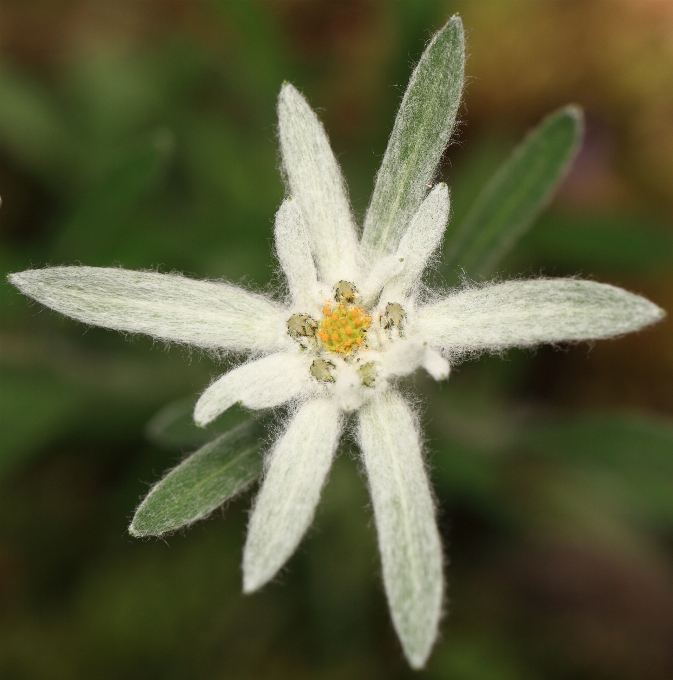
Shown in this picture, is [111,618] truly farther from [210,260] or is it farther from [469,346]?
[469,346]

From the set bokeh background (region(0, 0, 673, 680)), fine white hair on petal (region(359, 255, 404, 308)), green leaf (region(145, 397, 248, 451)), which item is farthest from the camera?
bokeh background (region(0, 0, 673, 680))

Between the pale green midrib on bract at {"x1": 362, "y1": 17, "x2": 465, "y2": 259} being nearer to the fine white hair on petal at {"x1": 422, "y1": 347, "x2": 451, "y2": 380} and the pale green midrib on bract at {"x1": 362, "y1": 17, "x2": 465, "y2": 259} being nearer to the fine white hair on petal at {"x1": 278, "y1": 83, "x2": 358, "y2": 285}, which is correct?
the fine white hair on petal at {"x1": 278, "y1": 83, "x2": 358, "y2": 285}

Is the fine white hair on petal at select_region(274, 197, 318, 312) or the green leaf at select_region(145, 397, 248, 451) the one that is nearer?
the fine white hair on petal at select_region(274, 197, 318, 312)

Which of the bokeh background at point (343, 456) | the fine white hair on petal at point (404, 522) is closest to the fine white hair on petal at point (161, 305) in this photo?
the fine white hair on petal at point (404, 522)

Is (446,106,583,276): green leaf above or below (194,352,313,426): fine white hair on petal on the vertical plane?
above

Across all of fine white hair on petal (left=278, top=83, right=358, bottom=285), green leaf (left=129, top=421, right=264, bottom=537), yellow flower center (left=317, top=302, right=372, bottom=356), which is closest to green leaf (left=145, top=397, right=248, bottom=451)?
green leaf (left=129, top=421, right=264, bottom=537)

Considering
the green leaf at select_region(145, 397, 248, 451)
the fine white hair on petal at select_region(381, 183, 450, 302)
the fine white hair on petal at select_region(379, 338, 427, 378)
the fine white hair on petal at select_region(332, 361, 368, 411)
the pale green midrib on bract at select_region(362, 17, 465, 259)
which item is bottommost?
the green leaf at select_region(145, 397, 248, 451)

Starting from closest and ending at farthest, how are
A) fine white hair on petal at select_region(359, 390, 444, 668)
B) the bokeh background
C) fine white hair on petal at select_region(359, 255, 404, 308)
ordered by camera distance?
fine white hair on petal at select_region(359, 390, 444, 668) < fine white hair on petal at select_region(359, 255, 404, 308) < the bokeh background
